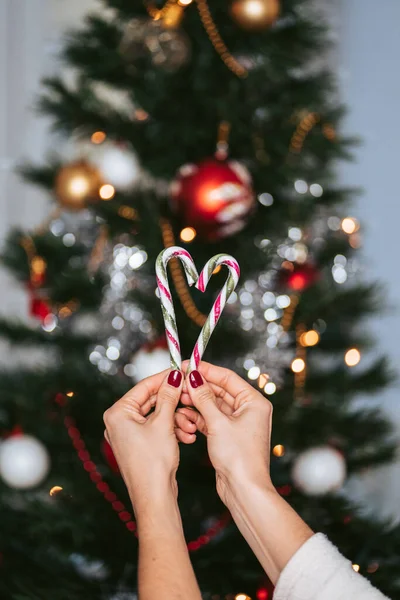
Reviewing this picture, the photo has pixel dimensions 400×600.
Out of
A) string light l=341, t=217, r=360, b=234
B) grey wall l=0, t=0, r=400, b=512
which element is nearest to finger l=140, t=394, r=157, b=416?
string light l=341, t=217, r=360, b=234

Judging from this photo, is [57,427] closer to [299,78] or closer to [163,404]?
[163,404]

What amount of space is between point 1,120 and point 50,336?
0.91m

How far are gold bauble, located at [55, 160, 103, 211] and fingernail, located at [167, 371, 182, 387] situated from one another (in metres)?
0.63

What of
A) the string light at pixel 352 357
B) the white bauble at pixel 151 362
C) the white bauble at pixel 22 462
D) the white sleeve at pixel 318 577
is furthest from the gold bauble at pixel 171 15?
the white sleeve at pixel 318 577

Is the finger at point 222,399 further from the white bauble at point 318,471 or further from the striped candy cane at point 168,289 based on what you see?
the white bauble at point 318,471

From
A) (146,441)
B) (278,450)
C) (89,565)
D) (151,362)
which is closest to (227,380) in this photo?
(146,441)

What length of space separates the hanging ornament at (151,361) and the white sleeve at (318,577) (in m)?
0.57

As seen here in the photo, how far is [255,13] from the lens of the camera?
1.19 meters

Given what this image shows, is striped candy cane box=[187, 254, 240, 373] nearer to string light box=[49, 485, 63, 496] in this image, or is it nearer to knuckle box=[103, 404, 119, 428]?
→ knuckle box=[103, 404, 119, 428]

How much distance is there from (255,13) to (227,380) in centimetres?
80

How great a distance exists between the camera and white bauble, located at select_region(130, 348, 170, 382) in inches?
45.4

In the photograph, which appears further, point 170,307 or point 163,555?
point 170,307

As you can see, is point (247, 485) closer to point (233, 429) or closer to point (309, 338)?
point (233, 429)

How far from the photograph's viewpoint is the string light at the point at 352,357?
4.37 ft
